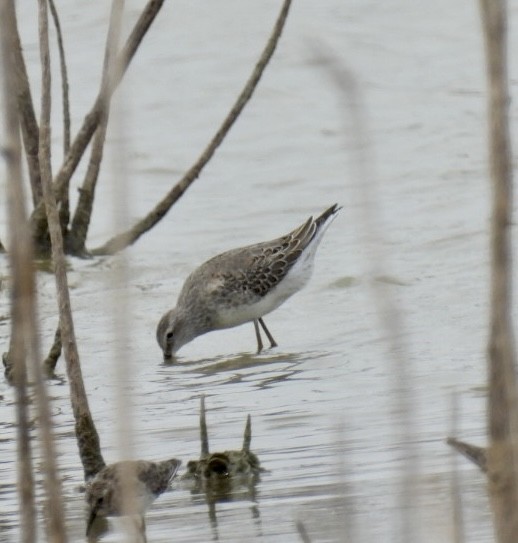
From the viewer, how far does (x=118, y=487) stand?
15.8 ft

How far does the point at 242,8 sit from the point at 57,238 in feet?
48.9

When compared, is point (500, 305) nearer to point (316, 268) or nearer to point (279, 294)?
point (279, 294)

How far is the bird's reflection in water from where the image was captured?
537 cm

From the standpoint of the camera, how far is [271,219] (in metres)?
12.7

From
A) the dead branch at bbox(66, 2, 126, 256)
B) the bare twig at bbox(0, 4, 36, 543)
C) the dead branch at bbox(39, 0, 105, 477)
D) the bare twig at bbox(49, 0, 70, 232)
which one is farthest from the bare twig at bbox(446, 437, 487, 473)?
the bare twig at bbox(49, 0, 70, 232)

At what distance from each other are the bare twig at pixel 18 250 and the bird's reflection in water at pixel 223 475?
2.43 m

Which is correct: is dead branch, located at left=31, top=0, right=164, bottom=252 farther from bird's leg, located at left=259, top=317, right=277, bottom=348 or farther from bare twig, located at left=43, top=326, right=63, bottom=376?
bird's leg, located at left=259, top=317, right=277, bottom=348

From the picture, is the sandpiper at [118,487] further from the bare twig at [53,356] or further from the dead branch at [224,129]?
the dead branch at [224,129]

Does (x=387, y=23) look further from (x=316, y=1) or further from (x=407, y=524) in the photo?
(x=407, y=524)

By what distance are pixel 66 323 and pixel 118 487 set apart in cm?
58

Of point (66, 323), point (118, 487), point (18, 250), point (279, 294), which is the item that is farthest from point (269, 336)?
point (18, 250)

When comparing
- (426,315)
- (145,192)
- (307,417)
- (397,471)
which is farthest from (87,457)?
(145,192)

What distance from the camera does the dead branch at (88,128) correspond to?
6871 mm

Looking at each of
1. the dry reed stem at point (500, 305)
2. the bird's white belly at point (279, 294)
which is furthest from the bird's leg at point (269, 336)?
the dry reed stem at point (500, 305)
